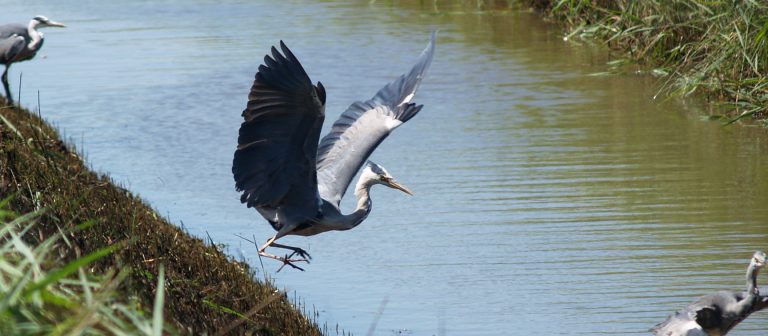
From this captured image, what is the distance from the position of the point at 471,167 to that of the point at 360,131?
9.48 ft

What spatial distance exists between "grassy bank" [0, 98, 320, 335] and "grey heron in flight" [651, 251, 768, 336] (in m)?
1.81

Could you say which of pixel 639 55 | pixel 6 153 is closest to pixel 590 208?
pixel 6 153

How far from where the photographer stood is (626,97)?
44.0 feet

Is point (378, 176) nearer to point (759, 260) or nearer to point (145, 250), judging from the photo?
point (145, 250)

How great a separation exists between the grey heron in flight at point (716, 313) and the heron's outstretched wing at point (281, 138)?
6.87 ft

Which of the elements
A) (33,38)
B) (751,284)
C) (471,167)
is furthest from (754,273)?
(33,38)

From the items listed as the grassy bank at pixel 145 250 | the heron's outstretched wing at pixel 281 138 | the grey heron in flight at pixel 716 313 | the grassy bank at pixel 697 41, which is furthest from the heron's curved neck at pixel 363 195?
the grassy bank at pixel 697 41

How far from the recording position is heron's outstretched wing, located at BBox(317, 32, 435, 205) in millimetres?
8086

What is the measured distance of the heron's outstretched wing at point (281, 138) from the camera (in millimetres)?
6941

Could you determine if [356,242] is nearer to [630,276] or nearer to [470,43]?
[630,276]

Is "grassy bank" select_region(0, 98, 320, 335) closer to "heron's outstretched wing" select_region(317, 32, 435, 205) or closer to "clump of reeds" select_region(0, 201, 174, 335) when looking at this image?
"heron's outstretched wing" select_region(317, 32, 435, 205)

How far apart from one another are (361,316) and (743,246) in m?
2.57

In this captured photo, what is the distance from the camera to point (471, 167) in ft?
35.9

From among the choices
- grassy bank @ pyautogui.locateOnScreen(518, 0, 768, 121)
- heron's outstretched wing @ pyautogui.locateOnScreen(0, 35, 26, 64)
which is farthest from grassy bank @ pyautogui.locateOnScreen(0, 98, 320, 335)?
heron's outstretched wing @ pyautogui.locateOnScreen(0, 35, 26, 64)
